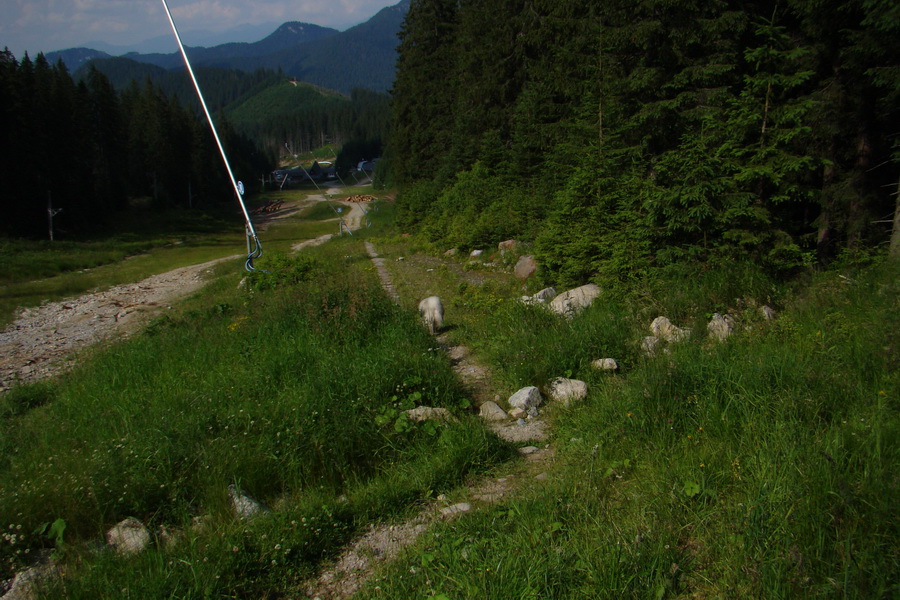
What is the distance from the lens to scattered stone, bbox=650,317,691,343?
6.83 metres

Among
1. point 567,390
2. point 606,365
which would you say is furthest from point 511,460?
point 606,365

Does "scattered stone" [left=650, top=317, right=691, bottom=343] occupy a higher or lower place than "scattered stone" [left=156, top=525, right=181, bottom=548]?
higher

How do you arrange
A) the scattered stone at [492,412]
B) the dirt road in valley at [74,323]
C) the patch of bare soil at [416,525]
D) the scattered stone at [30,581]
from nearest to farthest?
the scattered stone at [30,581] < the patch of bare soil at [416,525] < the scattered stone at [492,412] < the dirt road in valley at [74,323]

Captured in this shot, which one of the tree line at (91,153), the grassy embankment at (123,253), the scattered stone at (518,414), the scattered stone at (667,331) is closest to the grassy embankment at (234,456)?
the scattered stone at (518,414)

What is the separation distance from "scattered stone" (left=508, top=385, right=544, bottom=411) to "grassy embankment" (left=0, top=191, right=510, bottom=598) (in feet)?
1.96

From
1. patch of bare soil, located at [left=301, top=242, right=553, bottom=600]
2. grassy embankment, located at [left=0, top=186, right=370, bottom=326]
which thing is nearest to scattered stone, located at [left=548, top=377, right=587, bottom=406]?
patch of bare soil, located at [left=301, top=242, right=553, bottom=600]

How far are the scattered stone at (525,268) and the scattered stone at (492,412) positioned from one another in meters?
7.62

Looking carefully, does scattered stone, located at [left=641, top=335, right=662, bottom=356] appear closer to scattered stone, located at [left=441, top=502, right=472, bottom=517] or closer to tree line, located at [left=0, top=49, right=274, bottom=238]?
scattered stone, located at [left=441, top=502, right=472, bottom=517]

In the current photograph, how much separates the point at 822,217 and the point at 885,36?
3.01m

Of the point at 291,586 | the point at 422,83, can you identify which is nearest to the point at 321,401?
the point at 291,586

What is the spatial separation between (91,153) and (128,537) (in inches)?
2479

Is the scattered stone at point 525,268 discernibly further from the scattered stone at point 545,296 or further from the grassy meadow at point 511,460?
the grassy meadow at point 511,460

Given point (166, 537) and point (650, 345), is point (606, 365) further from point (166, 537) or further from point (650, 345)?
point (166, 537)

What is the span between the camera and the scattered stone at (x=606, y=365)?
6.37 m
